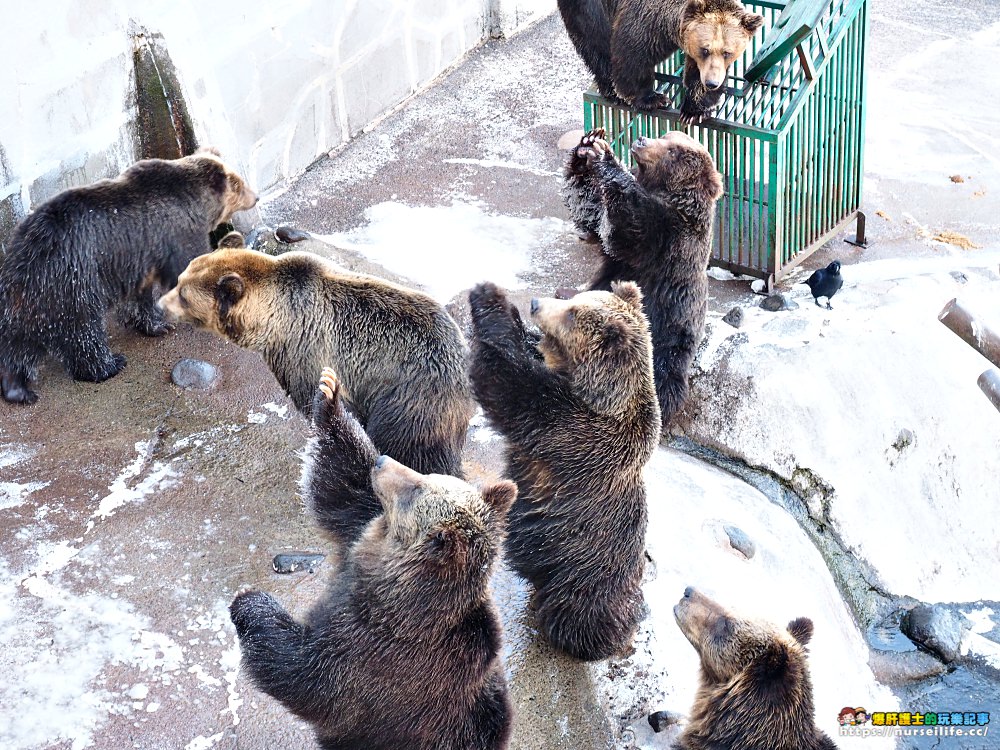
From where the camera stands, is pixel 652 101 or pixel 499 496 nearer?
pixel 499 496

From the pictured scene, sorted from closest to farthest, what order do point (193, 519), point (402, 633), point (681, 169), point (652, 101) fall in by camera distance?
point (402, 633) < point (193, 519) < point (681, 169) < point (652, 101)

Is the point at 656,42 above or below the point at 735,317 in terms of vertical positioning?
above

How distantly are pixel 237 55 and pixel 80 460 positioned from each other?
12.9ft

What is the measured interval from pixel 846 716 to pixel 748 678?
74.7 inches

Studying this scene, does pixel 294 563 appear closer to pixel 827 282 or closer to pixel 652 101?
pixel 827 282

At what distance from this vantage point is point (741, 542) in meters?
6.87

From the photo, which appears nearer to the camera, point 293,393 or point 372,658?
point 372,658

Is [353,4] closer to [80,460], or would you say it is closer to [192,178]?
[192,178]

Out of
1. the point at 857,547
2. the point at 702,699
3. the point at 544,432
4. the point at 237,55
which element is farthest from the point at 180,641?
the point at 237,55

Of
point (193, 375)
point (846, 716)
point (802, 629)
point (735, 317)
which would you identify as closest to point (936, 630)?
point (846, 716)

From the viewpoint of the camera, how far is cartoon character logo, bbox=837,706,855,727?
20.9ft

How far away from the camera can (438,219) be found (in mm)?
9688

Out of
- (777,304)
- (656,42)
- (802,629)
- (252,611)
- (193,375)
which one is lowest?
(777,304)

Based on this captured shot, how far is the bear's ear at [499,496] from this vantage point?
4477mm
